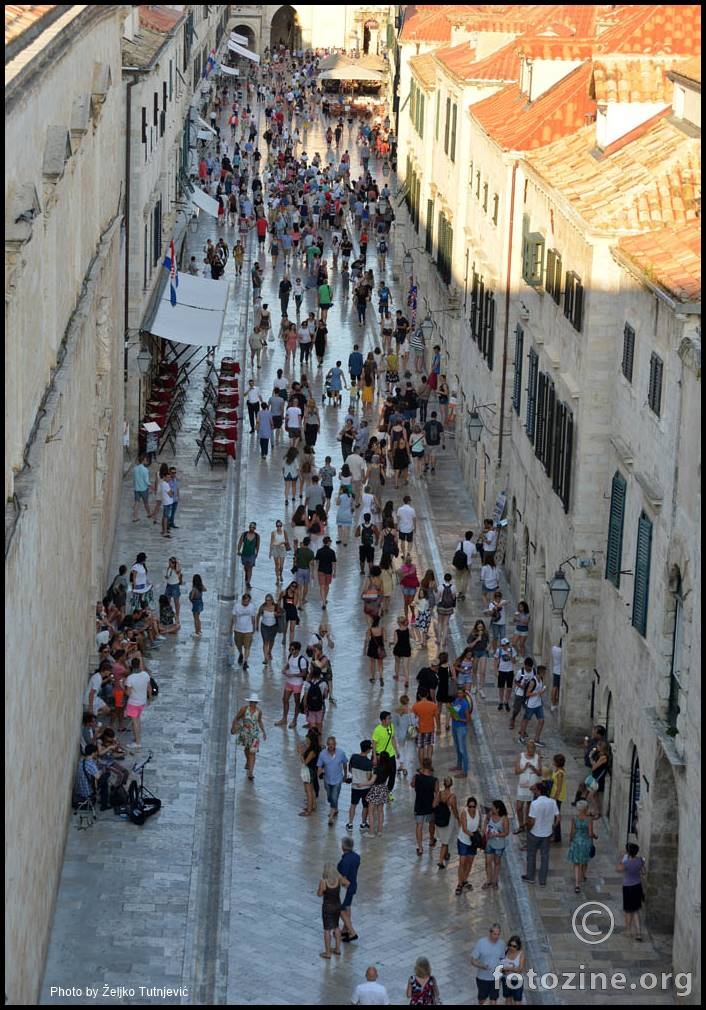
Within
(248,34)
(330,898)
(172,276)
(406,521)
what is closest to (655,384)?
(330,898)

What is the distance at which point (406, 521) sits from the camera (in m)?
38.0

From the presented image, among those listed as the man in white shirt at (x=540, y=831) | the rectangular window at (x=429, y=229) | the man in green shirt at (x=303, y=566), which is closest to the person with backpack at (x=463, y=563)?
the man in green shirt at (x=303, y=566)

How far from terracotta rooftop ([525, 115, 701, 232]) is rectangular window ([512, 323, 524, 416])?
4.84m

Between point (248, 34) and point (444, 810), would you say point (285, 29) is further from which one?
point (444, 810)

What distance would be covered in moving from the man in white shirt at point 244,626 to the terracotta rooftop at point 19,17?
401 inches

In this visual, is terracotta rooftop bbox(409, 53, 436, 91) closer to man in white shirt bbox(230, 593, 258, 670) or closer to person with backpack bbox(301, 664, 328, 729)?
man in white shirt bbox(230, 593, 258, 670)

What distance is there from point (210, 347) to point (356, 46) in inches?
3085

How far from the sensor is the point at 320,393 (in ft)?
166

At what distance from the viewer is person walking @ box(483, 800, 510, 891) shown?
25034mm

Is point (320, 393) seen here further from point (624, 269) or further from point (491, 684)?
point (624, 269)

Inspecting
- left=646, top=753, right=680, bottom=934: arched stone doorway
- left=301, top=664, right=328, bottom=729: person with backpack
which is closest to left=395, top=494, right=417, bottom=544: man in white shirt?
left=301, top=664, right=328, bottom=729: person with backpack

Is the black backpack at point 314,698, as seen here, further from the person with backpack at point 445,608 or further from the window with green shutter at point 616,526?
the person with backpack at point 445,608

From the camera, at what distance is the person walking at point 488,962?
71.2 feet

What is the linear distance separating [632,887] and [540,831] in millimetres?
1632
